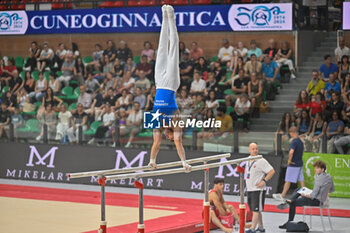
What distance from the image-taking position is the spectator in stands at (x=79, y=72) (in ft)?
64.1

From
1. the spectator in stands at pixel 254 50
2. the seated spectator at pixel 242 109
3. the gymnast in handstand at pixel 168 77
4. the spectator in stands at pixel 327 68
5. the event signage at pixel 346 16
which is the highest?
the event signage at pixel 346 16

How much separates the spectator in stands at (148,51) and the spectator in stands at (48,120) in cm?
321

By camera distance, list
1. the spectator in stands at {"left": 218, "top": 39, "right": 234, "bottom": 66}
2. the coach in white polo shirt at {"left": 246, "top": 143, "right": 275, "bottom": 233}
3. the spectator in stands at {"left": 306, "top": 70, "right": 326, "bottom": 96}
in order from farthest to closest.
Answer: the spectator in stands at {"left": 218, "top": 39, "right": 234, "bottom": 66}, the spectator in stands at {"left": 306, "top": 70, "right": 326, "bottom": 96}, the coach in white polo shirt at {"left": 246, "top": 143, "right": 275, "bottom": 233}

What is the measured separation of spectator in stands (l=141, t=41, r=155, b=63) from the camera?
1896cm

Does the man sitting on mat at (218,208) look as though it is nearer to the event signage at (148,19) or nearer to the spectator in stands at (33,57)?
the event signage at (148,19)

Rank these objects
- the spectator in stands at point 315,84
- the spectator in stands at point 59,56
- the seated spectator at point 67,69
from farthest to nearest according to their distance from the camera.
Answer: the spectator in stands at point 59,56
the seated spectator at point 67,69
the spectator in stands at point 315,84

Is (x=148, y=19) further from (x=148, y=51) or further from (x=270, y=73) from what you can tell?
(x=270, y=73)

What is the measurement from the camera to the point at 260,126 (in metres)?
15.0

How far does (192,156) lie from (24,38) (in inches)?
325

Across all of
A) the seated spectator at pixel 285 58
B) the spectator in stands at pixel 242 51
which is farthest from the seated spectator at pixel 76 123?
the seated spectator at pixel 285 58

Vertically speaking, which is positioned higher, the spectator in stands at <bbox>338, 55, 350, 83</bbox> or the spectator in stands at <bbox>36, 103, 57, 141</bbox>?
the spectator in stands at <bbox>338, 55, 350, 83</bbox>

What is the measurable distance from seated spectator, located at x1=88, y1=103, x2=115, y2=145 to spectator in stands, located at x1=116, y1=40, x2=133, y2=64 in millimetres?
2833

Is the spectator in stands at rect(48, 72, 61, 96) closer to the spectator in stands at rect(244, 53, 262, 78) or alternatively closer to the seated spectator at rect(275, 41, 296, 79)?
the spectator in stands at rect(244, 53, 262, 78)

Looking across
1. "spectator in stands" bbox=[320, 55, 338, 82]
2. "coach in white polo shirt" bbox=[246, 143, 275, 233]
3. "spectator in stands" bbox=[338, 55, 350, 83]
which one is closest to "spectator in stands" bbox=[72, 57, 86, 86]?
"spectator in stands" bbox=[320, 55, 338, 82]
